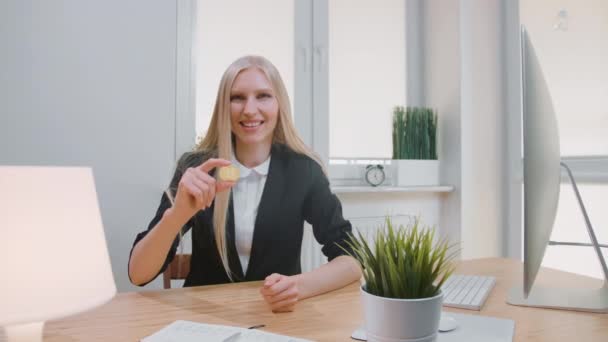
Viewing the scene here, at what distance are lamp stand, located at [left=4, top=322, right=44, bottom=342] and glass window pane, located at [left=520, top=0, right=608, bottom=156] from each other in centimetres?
225

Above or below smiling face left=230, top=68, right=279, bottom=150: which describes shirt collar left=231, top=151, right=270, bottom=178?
below

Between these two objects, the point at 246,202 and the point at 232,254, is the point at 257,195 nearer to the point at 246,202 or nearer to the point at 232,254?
the point at 246,202

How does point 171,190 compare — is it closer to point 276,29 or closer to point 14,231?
point 14,231

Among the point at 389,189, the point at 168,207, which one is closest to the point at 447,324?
the point at 168,207

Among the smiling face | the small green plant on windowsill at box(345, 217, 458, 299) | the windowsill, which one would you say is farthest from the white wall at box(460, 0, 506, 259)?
the small green plant on windowsill at box(345, 217, 458, 299)

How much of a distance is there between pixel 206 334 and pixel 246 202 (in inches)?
29.8

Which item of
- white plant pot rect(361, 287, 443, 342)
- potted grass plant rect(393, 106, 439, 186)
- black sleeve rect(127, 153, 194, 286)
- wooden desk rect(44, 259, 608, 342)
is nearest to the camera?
white plant pot rect(361, 287, 443, 342)

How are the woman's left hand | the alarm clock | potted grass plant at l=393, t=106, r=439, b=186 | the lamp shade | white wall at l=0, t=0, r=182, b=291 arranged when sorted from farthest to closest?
potted grass plant at l=393, t=106, r=439, b=186, the alarm clock, white wall at l=0, t=0, r=182, b=291, the woman's left hand, the lamp shade

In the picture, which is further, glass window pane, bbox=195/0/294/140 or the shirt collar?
glass window pane, bbox=195/0/294/140

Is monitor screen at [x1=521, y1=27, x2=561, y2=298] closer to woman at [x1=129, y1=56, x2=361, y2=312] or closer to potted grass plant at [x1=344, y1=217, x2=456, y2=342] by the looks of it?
potted grass plant at [x1=344, y1=217, x2=456, y2=342]

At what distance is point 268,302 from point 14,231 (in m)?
0.51

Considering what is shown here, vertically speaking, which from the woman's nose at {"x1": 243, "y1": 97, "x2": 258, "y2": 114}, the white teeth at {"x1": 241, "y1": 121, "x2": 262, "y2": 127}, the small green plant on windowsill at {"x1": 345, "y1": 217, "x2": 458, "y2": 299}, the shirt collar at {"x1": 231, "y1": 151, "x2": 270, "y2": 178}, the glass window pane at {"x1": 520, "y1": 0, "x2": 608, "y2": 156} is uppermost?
the glass window pane at {"x1": 520, "y1": 0, "x2": 608, "y2": 156}

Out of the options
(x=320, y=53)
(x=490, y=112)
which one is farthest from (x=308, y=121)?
(x=490, y=112)

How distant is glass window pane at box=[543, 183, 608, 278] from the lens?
2008 mm
